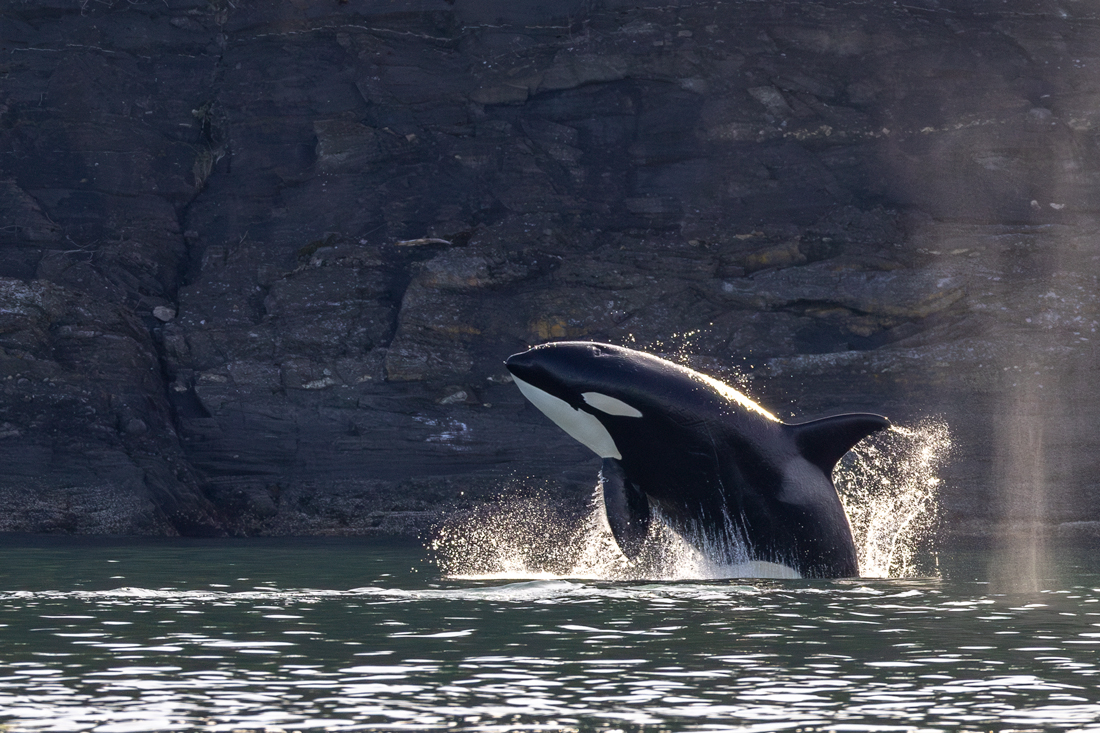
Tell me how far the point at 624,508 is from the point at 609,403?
0.97 meters

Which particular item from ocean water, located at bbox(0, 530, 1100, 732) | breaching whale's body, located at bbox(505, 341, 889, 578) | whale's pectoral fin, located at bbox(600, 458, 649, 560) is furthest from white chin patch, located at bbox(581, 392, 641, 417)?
ocean water, located at bbox(0, 530, 1100, 732)

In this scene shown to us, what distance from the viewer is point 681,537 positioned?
12.6 metres

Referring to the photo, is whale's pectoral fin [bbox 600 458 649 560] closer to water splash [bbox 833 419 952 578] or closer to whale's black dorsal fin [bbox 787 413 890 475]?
whale's black dorsal fin [bbox 787 413 890 475]

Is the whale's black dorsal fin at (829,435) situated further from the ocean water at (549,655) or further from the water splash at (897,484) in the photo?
the water splash at (897,484)

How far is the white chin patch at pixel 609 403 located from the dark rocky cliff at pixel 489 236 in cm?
1398

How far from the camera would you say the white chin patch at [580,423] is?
477 inches

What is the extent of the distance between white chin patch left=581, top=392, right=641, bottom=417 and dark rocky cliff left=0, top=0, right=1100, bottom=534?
14.0 metres

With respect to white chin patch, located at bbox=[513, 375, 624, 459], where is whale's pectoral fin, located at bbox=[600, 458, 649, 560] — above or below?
below

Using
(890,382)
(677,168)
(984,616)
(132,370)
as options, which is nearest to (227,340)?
(132,370)

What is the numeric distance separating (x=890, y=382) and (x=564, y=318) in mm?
7092

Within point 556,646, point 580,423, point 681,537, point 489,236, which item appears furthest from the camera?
point 489,236

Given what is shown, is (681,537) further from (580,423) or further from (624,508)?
(580,423)

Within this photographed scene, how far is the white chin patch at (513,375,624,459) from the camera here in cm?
1211

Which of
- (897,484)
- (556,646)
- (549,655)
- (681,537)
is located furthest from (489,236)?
(549,655)
